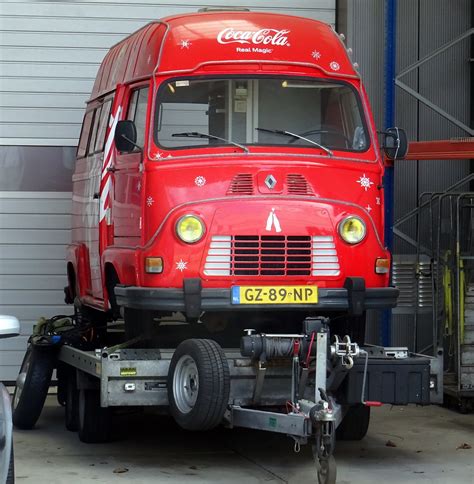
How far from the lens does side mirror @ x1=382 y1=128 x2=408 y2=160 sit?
9.55m

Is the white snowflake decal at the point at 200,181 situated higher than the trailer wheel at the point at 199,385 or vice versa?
the white snowflake decal at the point at 200,181

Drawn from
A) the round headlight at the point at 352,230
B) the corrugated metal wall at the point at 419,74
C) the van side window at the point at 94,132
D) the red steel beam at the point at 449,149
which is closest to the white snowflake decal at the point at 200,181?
the round headlight at the point at 352,230

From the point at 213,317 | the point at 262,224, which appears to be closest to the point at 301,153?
the point at 262,224

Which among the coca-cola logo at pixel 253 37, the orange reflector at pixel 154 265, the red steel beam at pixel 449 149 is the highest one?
the coca-cola logo at pixel 253 37

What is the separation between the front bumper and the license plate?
0.10ft

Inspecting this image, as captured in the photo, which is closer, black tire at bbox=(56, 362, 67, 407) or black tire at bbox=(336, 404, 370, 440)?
black tire at bbox=(336, 404, 370, 440)

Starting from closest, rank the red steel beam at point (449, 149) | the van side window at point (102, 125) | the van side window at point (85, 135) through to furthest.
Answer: the van side window at point (102, 125) < the van side window at point (85, 135) < the red steel beam at point (449, 149)

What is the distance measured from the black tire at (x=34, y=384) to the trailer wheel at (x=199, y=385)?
2.19 m

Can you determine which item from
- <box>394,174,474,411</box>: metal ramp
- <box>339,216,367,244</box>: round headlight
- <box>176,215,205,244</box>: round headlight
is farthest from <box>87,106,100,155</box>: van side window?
<box>394,174,474,411</box>: metal ramp

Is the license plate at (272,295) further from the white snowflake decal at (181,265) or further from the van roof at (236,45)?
the van roof at (236,45)

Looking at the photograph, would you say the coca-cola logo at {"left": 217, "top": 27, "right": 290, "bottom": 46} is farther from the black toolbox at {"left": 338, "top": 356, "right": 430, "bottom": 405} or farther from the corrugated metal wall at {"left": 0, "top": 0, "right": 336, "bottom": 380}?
the corrugated metal wall at {"left": 0, "top": 0, "right": 336, "bottom": 380}

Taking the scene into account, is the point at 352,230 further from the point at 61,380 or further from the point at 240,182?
the point at 61,380

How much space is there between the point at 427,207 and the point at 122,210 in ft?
14.5

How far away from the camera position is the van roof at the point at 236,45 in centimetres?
915
